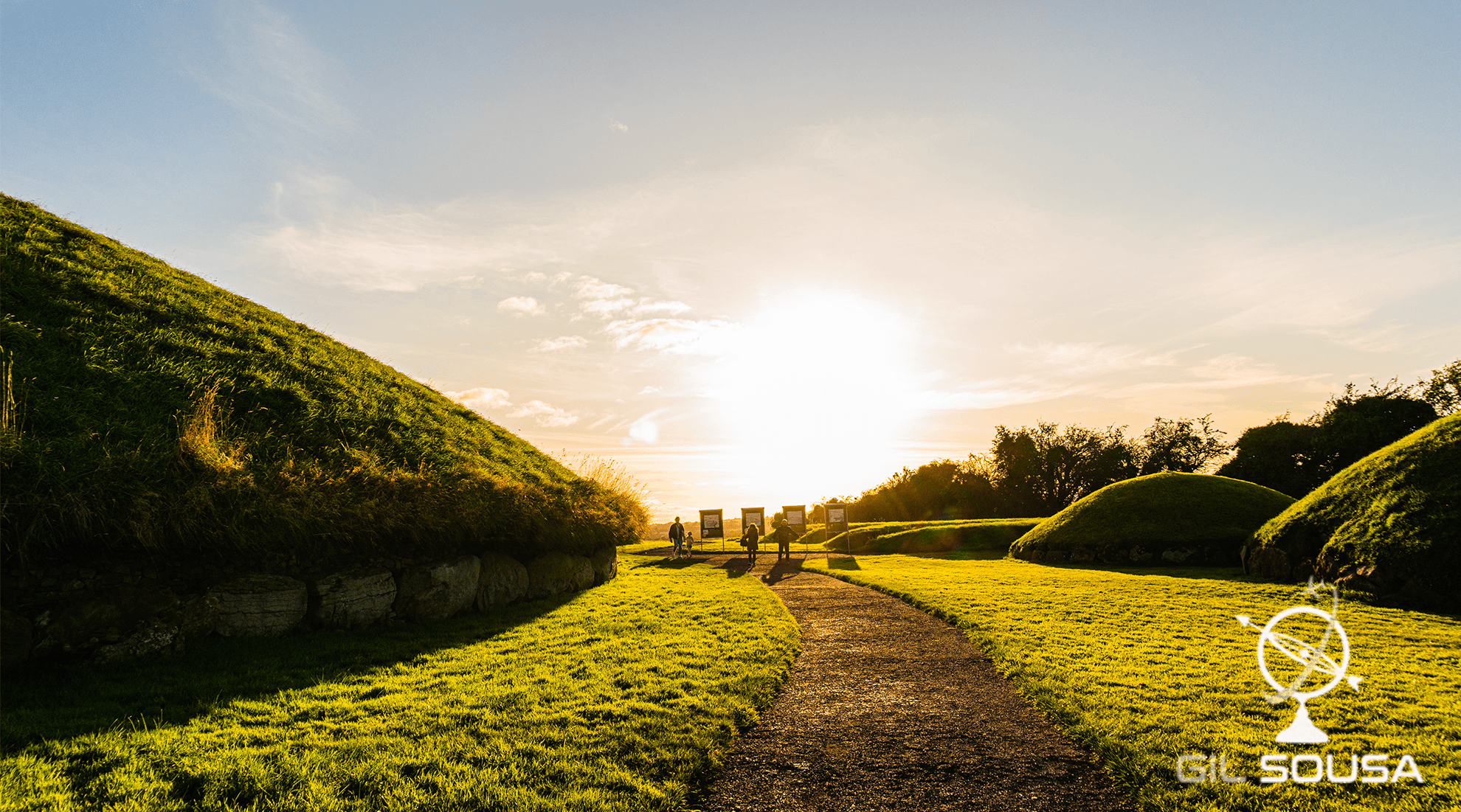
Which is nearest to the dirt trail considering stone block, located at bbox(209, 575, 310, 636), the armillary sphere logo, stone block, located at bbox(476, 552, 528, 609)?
the armillary sphere logo

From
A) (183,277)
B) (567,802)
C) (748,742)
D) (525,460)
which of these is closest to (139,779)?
(567,802)

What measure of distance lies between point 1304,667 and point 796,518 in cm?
3037

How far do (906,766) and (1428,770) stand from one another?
4.83m

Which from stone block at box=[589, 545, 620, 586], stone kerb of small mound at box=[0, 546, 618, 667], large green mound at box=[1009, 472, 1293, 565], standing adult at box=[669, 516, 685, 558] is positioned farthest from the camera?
standing adult at box=[669, 516, 685, 558]

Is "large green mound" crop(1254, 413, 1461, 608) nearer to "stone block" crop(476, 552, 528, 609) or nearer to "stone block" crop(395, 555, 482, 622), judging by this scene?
"stone block" crop(476, 552, 528, 609)

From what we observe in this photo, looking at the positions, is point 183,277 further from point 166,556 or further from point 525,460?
point 166,556

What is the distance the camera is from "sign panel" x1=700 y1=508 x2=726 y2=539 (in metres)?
37.5

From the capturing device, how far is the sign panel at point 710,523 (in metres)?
37.5

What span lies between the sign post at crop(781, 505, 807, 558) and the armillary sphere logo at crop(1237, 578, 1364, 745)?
25.6 m

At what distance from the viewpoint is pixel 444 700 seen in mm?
7605

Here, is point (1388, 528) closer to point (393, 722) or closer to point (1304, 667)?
point (1304, 667)

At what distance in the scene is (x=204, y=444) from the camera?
1016 cm

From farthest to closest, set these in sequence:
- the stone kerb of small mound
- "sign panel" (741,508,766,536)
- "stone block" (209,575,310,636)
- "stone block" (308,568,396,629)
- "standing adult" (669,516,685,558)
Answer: "sign panel" (741,508,766,536), "standing adult" (669,516,685,558), "stone block" (308,568,396,629), "stone block" (209,575,310,636), the stone kerb of small mound

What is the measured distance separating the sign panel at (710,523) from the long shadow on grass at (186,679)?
27.2 metres
